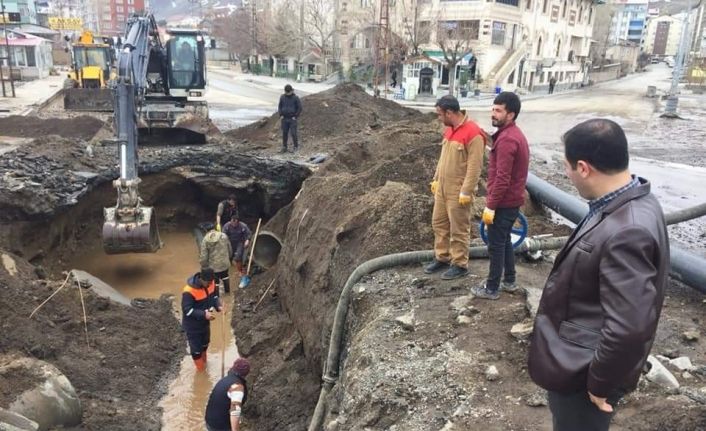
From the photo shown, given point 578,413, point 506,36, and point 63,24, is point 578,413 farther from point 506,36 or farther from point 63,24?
point 63,24

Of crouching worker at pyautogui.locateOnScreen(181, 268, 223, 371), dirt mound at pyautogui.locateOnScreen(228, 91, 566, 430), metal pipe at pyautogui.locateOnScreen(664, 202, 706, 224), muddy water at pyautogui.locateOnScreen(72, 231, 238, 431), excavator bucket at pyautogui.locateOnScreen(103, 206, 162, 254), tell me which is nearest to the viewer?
metal pipe at pyautogui.locateOnScreen(664, 202, 706, 224)

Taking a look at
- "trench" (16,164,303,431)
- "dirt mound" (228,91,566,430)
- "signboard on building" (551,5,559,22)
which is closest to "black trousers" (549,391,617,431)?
"dirt mound" (228,91,566,430)

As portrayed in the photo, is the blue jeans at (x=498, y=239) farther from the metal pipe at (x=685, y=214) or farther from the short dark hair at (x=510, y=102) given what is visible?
the metal pipe at (x=685, y=214)

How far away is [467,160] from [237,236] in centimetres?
686

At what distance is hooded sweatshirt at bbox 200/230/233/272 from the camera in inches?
390

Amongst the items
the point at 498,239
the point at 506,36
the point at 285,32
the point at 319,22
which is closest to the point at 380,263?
the point at 498,239

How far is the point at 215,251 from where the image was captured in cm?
1001

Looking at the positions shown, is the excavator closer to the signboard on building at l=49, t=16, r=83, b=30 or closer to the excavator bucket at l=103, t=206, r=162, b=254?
the excavator bucket at l=103, t=206, r=162, b=254

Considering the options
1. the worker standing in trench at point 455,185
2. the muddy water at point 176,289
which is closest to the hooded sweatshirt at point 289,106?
the muddy water at point 176,289

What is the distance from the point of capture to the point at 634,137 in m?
20.4

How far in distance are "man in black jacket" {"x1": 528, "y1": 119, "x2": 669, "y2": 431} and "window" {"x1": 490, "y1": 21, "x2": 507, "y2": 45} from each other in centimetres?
4164

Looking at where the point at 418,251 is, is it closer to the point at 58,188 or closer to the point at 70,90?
the point at 58,188

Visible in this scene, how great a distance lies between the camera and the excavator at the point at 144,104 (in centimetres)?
950

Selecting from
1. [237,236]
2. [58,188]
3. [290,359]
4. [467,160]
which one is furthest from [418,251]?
[58,188]
